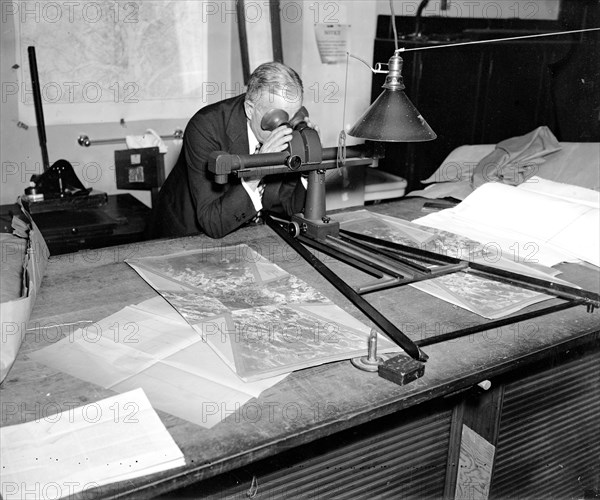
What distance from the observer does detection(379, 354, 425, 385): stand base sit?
1.44 meters

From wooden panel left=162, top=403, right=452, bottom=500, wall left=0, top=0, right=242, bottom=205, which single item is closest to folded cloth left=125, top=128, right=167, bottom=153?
wall left=0, top=0, right=242, bottom=205

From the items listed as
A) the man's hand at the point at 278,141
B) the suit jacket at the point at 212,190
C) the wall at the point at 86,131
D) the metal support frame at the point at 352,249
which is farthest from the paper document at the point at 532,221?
the wall at the point at 86,131

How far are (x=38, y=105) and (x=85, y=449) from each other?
2701 mm

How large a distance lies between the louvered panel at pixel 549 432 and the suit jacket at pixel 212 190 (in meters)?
1.07

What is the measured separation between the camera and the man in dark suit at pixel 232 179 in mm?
2365

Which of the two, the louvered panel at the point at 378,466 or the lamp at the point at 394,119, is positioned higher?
the lamp at the point at 394,119

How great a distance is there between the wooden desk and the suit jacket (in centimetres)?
10

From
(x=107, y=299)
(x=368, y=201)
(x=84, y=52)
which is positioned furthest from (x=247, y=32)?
(x=107, y=299)

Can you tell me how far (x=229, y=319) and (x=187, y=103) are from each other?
2.53 meters

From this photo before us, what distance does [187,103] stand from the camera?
156 inches

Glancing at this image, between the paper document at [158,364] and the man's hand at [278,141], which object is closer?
the paper document at [158,364]

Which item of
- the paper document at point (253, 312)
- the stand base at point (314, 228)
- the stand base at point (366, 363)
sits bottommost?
the stand base at point (366, 363)

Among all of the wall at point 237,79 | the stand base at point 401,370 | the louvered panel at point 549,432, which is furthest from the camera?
the wall at point 237,79

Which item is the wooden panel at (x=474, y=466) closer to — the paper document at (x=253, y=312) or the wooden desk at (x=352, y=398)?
the wooden desk at (x=352, y=398)
